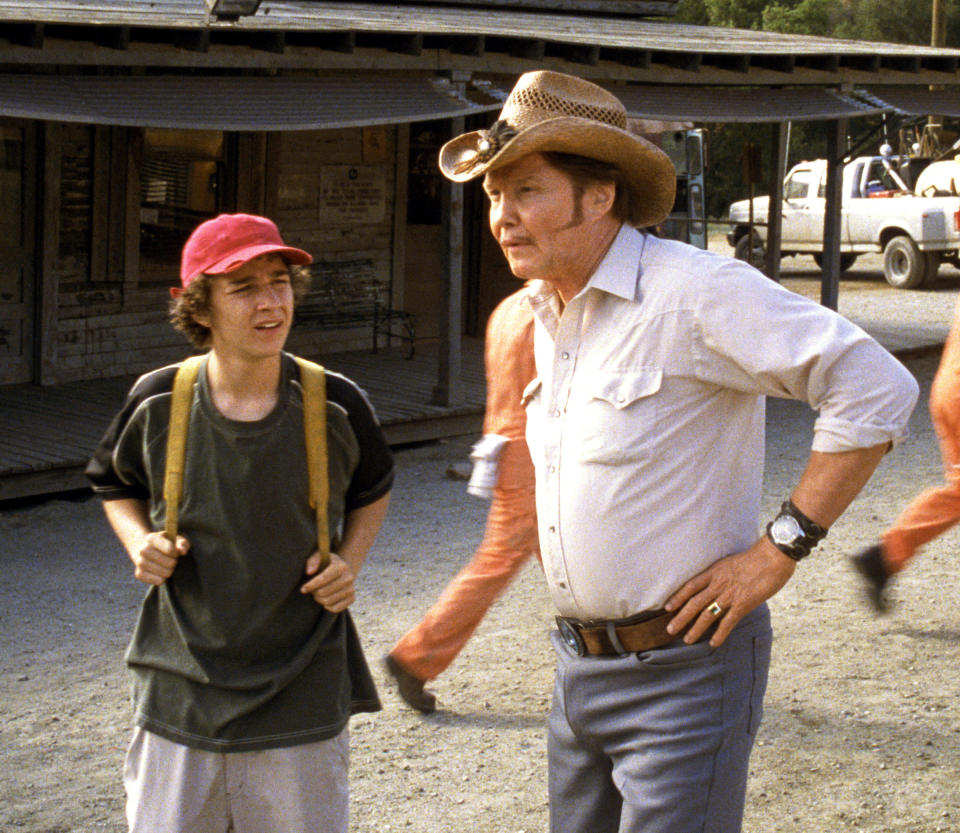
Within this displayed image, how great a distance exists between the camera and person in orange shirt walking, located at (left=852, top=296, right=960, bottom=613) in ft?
17.1

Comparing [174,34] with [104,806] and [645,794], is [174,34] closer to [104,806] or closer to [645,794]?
[104,806]

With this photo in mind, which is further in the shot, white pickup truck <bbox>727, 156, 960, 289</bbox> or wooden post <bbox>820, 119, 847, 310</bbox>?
white pickup truck <bbox>727, 156, 960, 289</bbox>

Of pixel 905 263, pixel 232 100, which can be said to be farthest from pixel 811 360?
pixel 905 263

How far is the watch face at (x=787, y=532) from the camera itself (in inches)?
102

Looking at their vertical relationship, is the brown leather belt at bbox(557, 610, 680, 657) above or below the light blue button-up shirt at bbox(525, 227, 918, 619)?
below

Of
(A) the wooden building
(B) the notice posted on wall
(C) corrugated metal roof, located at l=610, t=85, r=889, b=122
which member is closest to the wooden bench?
(A) the wooden building

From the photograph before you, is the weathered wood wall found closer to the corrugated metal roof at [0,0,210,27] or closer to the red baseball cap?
the corrugated metal roof at [0,0,210,27]

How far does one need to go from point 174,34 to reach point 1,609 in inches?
152

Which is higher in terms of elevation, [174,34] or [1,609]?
[174,34]

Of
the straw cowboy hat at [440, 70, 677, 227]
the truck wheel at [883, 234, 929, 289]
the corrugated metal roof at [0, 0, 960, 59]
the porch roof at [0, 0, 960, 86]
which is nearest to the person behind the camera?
the straw cowboy hat at [440, 70, 677, 227]

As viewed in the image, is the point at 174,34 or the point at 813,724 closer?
the point at 813,724

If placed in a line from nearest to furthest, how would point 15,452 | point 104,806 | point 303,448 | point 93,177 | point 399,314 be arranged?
point 303,448 < point 104,806 < point 15,452 < point 93,177 < point 399,314

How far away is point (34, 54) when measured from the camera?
317 inches

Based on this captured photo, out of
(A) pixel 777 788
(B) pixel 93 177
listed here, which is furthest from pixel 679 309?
(B) pixel 93 177
